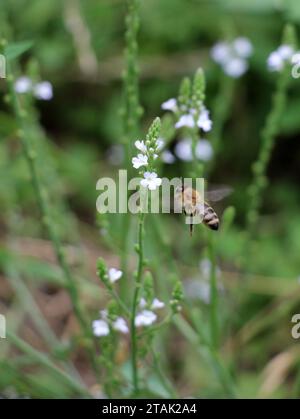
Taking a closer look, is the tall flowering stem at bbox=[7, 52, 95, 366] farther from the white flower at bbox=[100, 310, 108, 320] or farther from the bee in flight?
the bee in flight

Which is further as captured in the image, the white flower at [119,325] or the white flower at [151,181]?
the white flower at [119,325]

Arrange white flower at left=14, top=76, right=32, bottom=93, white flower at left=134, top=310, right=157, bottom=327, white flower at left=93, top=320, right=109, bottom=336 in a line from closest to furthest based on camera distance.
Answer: white flower at left=134, top=310, right=157, bottom=327, white flower at left=93, top=320, right=109, bottom=336, white flower at left=14, top=76, right=32, bottom=93

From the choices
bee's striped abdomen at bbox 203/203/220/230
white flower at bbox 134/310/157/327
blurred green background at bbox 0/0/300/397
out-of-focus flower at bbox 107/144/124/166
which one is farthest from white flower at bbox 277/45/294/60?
out-of-focus flower at bbox 107/144/124/166

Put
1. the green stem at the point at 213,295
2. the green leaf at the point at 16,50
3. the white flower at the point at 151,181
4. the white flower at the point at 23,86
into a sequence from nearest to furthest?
the white flower at the point at 151,181, the green leaf at the point at 16,50, the green stem at the point at 213,295, the white flower at the point at 23,86

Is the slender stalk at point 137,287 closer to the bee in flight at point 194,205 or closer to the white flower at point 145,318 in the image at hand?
the white flower at point 145,318

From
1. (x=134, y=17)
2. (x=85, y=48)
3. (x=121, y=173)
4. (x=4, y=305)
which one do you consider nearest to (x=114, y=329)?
(x=121, y=173)

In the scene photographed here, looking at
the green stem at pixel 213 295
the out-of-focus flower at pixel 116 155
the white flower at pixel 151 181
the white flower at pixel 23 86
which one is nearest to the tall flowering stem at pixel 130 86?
the green stem at pixel 213 295

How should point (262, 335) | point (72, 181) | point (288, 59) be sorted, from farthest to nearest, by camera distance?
point (72, 181) → point (262, 335) → point (288, 59)
